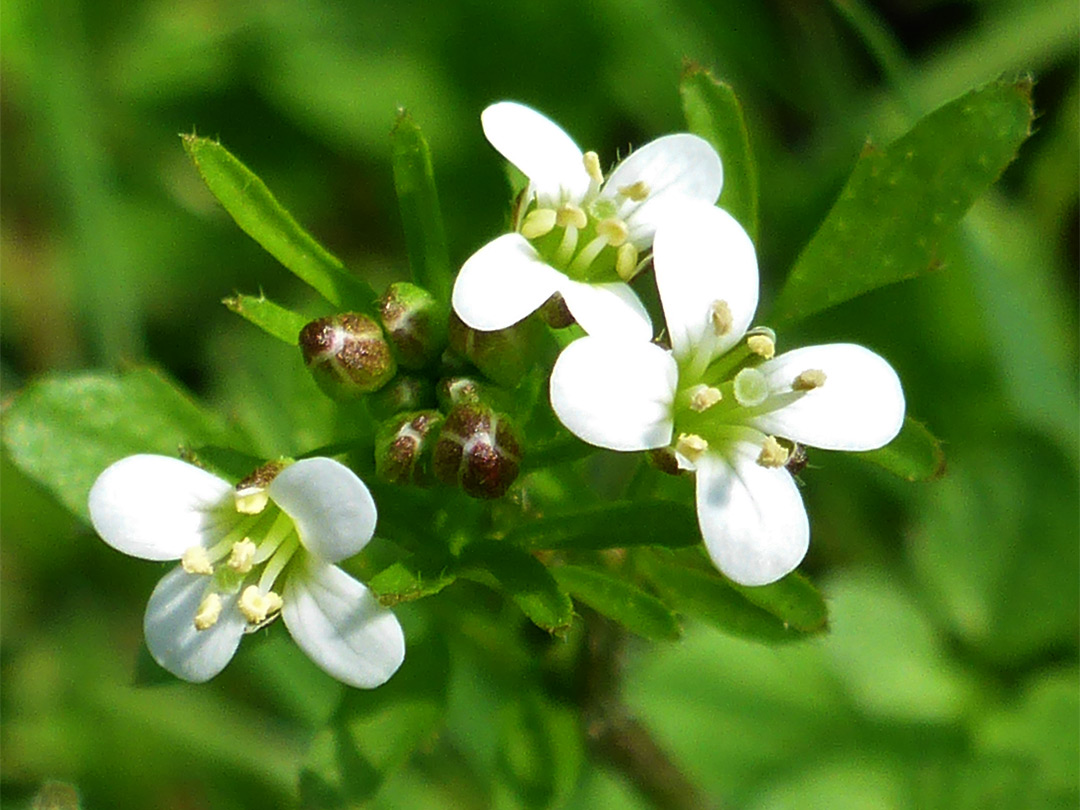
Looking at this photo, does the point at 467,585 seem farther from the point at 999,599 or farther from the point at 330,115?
the point at 330,115

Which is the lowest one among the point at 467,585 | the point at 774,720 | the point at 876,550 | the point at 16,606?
the point at 16,606

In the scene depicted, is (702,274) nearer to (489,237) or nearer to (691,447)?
(691,447)

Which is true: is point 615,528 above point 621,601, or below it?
above

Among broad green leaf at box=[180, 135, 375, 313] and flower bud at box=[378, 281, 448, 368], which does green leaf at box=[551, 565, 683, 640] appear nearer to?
flower bud at box=[378, 281, 448, 368]

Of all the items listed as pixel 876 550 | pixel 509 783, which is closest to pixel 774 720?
pixel 876 550

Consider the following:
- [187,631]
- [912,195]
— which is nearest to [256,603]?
[187,631]

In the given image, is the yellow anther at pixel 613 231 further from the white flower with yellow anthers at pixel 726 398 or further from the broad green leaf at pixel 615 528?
the broad green leaf at pixel 615 528
